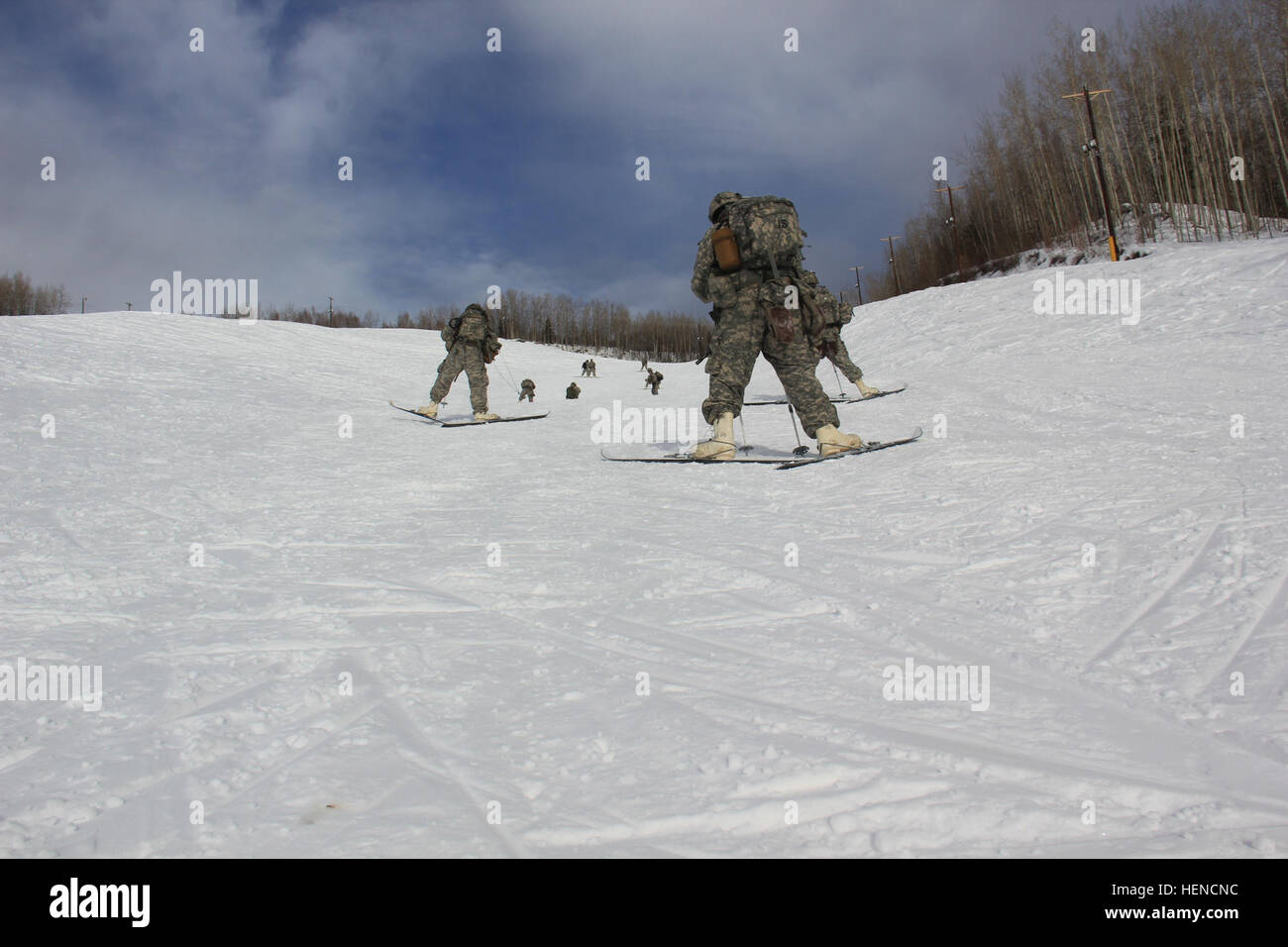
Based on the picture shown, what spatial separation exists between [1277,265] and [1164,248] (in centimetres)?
1580

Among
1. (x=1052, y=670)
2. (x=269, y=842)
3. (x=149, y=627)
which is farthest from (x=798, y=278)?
(x=269, y=842)

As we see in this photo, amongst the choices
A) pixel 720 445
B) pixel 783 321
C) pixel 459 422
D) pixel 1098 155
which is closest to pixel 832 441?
pixel 720 445

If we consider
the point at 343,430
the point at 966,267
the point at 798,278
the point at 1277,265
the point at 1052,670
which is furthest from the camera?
the point at 966,267

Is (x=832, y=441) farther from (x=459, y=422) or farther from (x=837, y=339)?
(x=459, y=422)

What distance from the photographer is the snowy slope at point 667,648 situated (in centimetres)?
149

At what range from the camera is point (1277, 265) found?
40.5ft

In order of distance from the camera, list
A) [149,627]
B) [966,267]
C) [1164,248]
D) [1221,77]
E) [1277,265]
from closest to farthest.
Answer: [149,627] → [1277,265] → [1164,248] → [1221,77] → [966,267]

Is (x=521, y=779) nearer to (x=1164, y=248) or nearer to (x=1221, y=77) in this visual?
(x=1164, y=248)

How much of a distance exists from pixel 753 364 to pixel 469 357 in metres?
7.26

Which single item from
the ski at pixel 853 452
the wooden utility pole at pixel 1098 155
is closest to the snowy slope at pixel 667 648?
the ski at pixel 853 452

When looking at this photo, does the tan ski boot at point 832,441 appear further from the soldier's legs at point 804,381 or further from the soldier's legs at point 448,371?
the soldier's legs at point 448,371

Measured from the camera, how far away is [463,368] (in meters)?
12.8

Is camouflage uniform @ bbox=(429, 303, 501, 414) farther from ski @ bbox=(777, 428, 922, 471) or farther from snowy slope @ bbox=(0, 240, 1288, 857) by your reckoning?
ski @ bbox=(777, 428, 922, 471)

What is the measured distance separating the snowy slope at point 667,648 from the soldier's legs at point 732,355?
1126 millimetres
